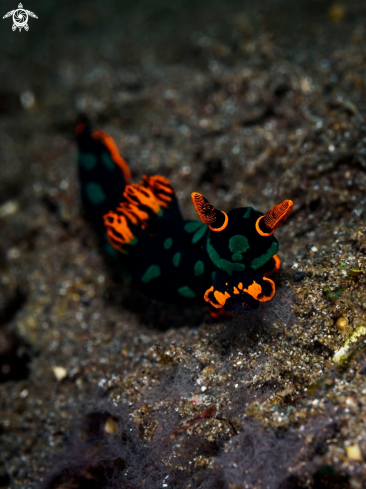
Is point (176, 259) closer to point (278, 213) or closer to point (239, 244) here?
point (239, 244)

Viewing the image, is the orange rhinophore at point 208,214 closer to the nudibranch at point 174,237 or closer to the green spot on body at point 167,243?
the nudibranch at point 174,237

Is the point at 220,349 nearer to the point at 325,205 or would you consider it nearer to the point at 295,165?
the point at 325,205

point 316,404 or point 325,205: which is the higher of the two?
point 325,205

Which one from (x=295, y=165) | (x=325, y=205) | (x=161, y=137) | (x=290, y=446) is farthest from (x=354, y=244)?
(x=161, y=137)

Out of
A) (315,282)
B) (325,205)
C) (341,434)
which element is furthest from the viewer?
(325,205)

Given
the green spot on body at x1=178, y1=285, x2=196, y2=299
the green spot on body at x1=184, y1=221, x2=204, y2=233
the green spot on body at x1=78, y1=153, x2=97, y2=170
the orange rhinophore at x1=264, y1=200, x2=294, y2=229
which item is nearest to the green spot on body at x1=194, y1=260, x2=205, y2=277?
the green spot on body at x1=178, y1=285, x2=196, y2=299

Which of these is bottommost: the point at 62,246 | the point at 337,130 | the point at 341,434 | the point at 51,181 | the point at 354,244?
the point at 62,246

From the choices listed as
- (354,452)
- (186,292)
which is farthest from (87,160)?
(354,452)

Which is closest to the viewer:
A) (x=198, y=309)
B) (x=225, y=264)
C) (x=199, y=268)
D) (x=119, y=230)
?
(x=225, y=264)
